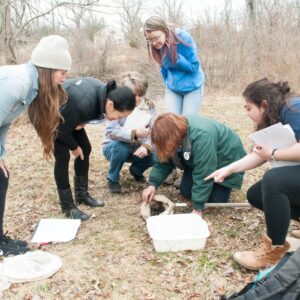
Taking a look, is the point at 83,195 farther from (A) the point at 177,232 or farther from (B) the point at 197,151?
(B) the point at 197,151

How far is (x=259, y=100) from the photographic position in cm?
226

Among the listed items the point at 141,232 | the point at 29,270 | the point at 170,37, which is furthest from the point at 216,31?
the point at 29,270

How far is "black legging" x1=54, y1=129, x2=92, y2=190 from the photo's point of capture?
3.04m

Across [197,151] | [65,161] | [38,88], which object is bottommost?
[65,161]

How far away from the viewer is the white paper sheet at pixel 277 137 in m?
2.19

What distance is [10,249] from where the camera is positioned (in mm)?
2693

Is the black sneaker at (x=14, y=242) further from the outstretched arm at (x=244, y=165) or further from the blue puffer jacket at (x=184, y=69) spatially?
the blue puffer jacket at (x=184, y=69)

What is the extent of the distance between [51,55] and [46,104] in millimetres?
294

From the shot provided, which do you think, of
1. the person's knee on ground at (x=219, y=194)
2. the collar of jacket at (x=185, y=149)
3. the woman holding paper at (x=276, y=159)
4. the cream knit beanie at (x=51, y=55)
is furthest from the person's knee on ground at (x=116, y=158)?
the woman holding paper at (x=276, y=159)

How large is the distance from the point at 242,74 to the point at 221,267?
29.4ft

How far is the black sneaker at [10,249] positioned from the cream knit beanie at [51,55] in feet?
4.01

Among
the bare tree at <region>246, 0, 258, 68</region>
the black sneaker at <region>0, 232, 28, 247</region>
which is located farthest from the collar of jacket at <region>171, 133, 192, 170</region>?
the bare tree at <region>246, 0, 258, 68</region>

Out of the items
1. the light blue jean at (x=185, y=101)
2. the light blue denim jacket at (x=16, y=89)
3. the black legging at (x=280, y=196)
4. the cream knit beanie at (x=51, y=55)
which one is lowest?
the black legging at (x=280, y=196)

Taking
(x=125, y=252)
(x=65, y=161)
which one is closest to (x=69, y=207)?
(x=65, y=161)
